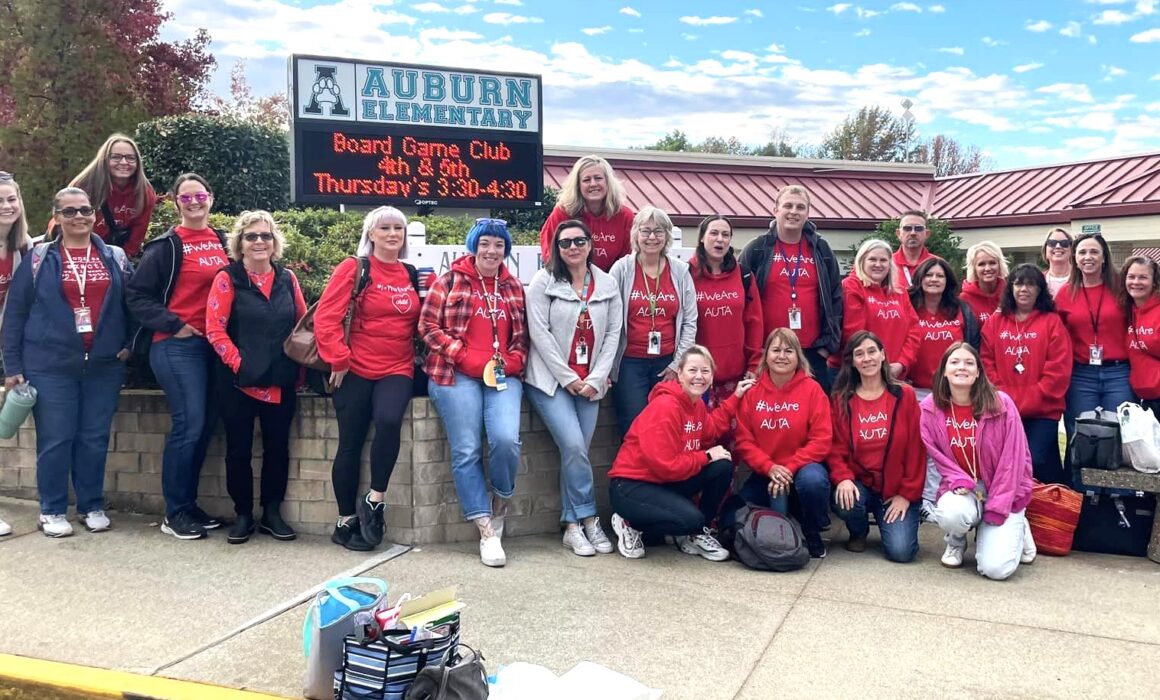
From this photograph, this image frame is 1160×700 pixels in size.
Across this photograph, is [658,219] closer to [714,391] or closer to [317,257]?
[714,391]

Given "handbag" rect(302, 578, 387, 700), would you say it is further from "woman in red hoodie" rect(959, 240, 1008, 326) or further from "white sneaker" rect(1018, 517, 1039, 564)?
"woman in red hoodie" rect(959, 240, 1008, 326)

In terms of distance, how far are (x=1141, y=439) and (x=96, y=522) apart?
20.2 ft

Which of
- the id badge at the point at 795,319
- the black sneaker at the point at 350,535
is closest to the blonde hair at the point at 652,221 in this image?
the id badge at the point at 795,319

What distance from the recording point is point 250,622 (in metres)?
4.50

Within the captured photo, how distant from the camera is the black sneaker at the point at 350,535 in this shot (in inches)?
221

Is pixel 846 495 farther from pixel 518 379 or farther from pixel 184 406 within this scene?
pixel 184 406

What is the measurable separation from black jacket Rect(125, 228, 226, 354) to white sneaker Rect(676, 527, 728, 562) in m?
3.21

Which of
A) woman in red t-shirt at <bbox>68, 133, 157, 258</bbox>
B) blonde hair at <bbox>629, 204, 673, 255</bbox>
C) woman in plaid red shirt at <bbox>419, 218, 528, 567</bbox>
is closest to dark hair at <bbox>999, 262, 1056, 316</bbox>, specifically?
blonde hair at <bbox>629, 204, 673, 255</bbox>

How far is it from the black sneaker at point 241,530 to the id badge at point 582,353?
219 centimetres

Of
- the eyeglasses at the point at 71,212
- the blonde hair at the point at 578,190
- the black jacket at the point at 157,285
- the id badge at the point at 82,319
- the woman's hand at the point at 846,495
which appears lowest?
the woman's hand at the point at 846,495

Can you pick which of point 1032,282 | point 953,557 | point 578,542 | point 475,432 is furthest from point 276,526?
point 1032,282

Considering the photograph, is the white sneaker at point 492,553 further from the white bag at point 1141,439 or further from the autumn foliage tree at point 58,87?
the autumn foliage tree at point 58,87

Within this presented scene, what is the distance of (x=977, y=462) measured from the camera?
556 centimetres

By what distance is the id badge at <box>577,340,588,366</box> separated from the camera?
5.71 metres
